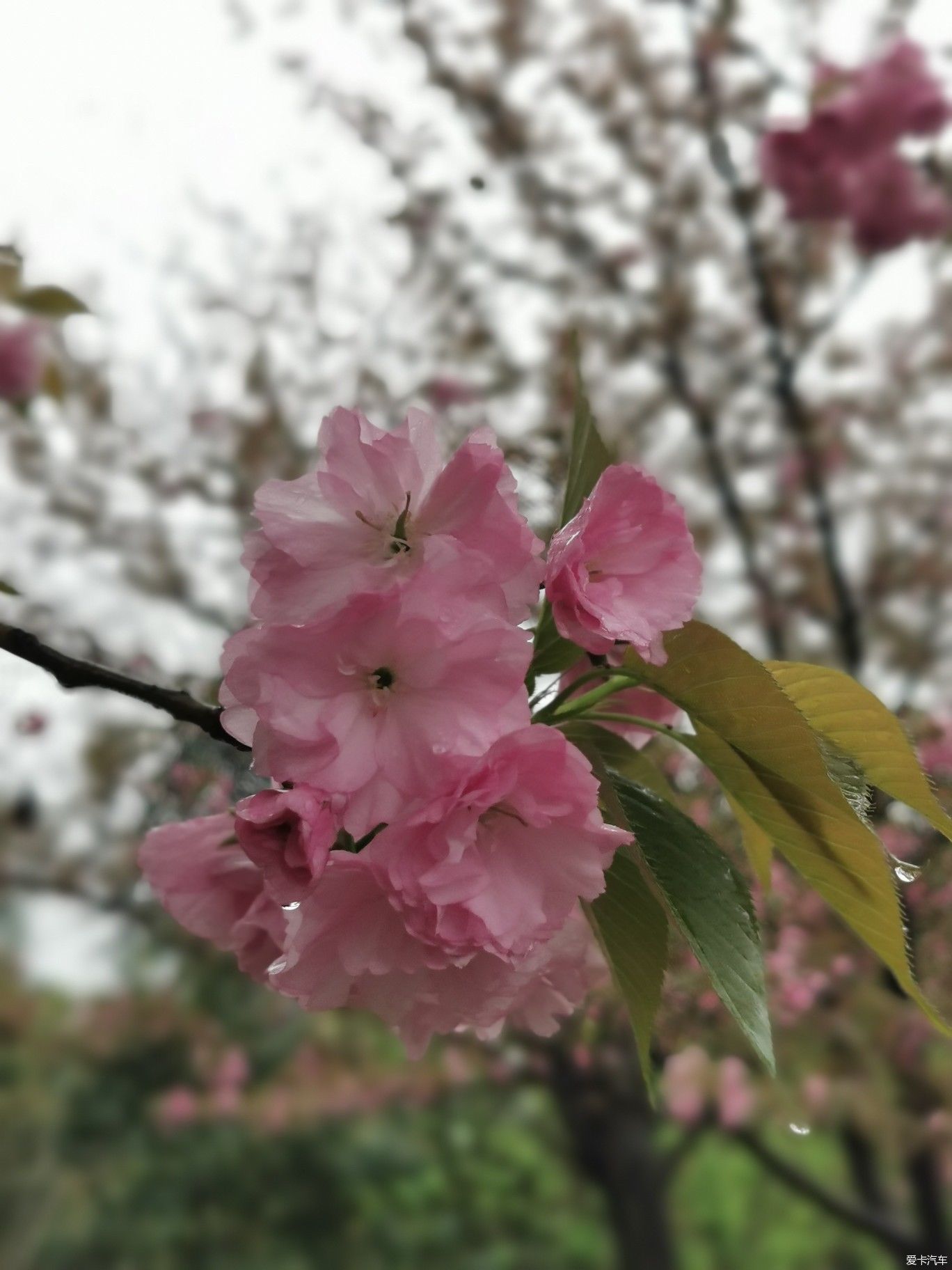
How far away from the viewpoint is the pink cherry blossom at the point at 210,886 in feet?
1.19

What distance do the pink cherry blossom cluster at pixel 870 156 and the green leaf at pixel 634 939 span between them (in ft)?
4.29

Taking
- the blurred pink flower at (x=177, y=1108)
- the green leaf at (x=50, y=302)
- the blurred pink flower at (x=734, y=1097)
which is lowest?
the blurred pink flower at (x=734, y=1097)

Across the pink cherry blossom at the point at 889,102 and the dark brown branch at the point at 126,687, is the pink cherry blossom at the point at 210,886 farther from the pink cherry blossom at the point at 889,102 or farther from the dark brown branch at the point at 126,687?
the pink cherry blossom at the point at 889,102

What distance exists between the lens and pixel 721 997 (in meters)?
0.28

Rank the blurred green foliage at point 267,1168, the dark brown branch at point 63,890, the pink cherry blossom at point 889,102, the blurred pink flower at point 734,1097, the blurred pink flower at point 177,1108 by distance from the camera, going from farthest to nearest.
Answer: the blurred green foliage at point 267,1168, the blurred pink flower at point 177,1108, the dark brown branch at point 63,890, the blurred pink flower at point 734,1097, the pink cherry blossom at point 889,102

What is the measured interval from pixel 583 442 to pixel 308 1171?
410cm

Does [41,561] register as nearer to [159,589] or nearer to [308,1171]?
[159,589]

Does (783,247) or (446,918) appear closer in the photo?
(446,918)

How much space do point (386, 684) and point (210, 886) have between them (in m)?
0.14

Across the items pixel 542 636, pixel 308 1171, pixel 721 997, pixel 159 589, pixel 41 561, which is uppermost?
pixel 41 561

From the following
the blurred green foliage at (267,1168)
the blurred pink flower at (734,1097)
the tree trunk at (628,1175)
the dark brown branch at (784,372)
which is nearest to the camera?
the dark brown branch at (784,372)

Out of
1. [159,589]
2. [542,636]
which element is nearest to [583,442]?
[542,636]

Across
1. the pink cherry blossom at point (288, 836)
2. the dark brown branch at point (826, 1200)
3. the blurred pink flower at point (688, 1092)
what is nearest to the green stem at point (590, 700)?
the pink cherry blossom at point (288, 836)

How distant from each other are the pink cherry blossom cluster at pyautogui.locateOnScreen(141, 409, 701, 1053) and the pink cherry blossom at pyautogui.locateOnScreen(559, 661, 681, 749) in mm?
63
